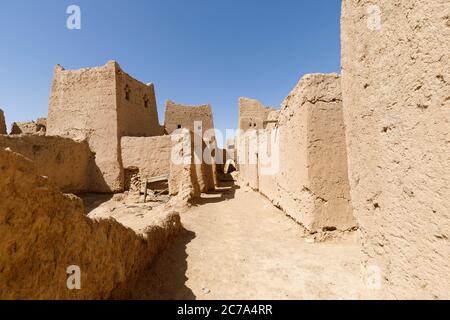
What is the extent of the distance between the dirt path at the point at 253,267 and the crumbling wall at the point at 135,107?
7.40 meters

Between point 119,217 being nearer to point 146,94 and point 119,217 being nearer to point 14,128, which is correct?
point 146,94

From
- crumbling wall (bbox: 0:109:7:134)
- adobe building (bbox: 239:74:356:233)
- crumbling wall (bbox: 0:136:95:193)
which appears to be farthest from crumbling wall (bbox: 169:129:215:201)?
crumbling wall (bbox: 0:109:7:134)

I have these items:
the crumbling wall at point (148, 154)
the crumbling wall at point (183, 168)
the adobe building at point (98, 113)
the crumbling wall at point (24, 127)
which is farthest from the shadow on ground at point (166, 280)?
the crumbling wall at point (24, 127)

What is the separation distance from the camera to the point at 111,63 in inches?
405

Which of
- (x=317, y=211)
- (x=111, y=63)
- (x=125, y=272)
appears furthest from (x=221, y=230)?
(x=111, y=63)

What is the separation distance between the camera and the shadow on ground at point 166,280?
109 inches

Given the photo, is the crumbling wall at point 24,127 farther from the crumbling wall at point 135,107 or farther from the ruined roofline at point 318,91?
the ruined roofline at point 318,91

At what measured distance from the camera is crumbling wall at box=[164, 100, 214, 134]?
17.3 m

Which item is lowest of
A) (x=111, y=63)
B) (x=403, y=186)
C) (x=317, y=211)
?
(x=317, y=211)

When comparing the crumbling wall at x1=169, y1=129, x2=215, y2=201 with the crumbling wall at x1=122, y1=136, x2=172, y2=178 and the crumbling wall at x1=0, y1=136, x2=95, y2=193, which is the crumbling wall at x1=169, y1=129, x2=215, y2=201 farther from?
the crumbling wall at x1=0, y1=136, x2=95, y2=193

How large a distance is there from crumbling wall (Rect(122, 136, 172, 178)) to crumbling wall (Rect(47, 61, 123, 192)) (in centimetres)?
67

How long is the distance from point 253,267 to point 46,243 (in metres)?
2.58

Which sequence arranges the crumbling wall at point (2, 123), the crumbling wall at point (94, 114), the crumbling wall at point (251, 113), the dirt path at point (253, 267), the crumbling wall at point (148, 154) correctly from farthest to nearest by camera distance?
the crumbling wall at point (251, 113), the crumbling wall at point (2, 123), the crumbling wall at point (94, 114), the crumbling wall at point (148, 154), the dirt path at point (253, 267)
